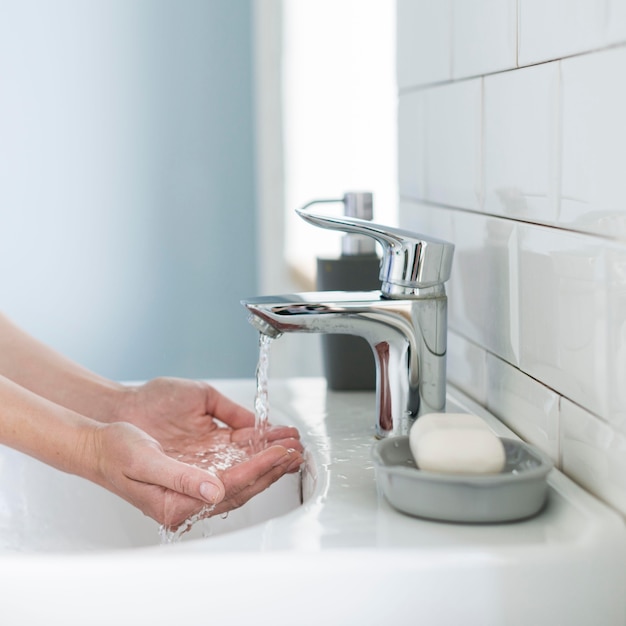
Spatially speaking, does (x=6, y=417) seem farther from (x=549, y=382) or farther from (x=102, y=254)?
(x=102, y=254)

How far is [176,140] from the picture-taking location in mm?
2428

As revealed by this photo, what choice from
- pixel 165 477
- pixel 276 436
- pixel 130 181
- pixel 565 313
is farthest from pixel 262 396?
pixel 130 181

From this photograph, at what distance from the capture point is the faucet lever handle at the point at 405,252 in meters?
0.64

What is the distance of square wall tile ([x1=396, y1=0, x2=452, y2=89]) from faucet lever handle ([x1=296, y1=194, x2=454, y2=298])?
0.71ft

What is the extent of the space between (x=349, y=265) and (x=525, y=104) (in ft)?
0.91

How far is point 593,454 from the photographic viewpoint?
525 mm

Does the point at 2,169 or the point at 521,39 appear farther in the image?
the point at 2,169

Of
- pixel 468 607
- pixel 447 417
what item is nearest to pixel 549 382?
pixel 447 417

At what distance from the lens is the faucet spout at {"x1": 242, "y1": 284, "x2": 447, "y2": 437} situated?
2.13 ft

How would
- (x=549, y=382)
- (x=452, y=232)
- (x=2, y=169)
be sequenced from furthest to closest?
1. (x=2, y=169)
2. (x=452, y=232)
3. (x=549, y=382)

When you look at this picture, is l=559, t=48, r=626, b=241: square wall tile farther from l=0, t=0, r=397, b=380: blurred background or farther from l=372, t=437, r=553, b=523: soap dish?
l=0, t=0, r=397, b=380: blurred background

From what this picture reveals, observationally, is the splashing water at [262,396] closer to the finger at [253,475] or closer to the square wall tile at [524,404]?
the finger at [253,475]

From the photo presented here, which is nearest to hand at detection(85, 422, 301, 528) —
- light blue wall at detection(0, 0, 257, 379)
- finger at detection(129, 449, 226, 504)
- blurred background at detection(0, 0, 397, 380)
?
finger at detection(129, 449, 226, 504)

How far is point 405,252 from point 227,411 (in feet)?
0.75
